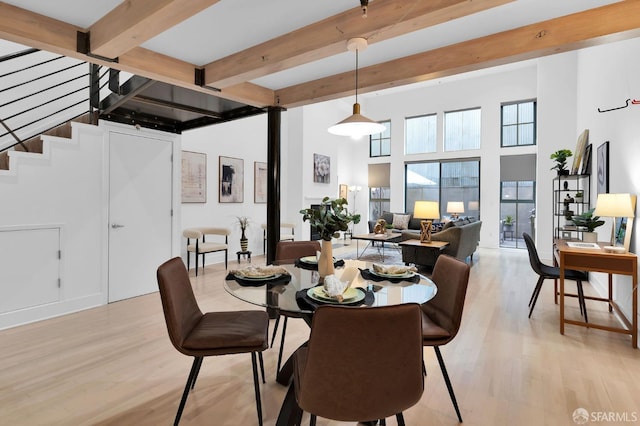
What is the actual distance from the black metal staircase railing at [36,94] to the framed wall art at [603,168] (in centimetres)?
586

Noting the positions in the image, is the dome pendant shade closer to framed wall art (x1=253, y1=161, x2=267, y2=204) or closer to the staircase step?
the staircase step

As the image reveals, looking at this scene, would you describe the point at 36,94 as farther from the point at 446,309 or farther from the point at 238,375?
the point at 446,309

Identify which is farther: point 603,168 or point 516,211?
point 516,211

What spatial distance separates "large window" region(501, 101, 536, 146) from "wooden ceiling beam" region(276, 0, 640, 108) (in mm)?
7274

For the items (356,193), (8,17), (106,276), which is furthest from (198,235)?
(356,193)

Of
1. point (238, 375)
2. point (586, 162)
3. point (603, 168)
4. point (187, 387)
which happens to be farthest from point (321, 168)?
point (187, 387)

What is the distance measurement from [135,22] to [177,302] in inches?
66.7

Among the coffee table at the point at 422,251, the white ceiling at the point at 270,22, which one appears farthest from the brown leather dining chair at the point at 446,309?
the coffee table at the point at 422,251

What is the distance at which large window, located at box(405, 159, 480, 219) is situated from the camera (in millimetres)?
9398

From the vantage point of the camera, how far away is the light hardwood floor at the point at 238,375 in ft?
6.39

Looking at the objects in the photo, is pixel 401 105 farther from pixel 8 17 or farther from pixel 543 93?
pixel 8 17

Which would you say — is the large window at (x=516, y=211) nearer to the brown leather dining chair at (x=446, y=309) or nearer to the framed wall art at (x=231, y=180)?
the framed wall art at (x=231, y=180)

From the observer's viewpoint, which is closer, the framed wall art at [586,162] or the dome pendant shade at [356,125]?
the dome pendant shade at [356,125]

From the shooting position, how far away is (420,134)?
10.4 meters
